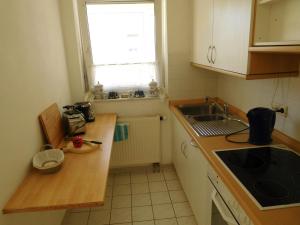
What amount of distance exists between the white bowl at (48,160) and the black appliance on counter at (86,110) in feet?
2.54

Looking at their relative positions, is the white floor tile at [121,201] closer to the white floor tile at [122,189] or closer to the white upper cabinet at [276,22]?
the white floor tile at [122,189]

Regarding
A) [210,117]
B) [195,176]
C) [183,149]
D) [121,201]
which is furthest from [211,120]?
[121,201]

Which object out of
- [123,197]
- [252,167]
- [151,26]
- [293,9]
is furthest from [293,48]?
[123,197]

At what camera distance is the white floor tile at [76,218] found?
7.13 feet

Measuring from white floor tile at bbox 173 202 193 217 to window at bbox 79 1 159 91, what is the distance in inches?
55.0

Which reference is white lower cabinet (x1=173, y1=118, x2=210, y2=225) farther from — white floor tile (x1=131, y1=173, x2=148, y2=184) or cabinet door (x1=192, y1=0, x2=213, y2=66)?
cabinet door (x1=192, y1=0, x2=213, y2=66)

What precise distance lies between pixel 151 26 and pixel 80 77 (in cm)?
99

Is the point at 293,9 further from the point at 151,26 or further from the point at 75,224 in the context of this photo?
the point at 75,224

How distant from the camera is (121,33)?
2652mm

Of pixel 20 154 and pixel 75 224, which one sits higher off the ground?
pixel 20 154

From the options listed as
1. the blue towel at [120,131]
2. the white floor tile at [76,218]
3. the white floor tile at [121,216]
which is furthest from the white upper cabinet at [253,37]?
the white floor tile at [76,218]

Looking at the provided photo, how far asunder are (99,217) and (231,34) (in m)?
1.95

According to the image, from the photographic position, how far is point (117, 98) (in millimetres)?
2750

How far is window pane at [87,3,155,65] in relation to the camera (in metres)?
2.60
